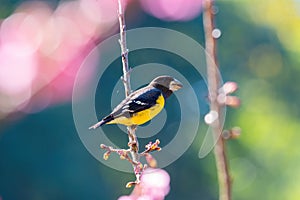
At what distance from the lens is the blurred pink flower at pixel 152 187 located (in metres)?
0.50

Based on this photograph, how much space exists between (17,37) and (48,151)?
0.93m

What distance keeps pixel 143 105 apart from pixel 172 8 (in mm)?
1272

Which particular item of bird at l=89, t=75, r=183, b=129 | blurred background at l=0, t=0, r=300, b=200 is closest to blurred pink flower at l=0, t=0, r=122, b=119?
blurred background at l=0, t=0, r=300, b=200

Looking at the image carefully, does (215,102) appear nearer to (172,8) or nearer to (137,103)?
(137,103)

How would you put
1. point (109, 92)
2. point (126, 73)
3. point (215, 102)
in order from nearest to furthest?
1. point (215, 102)
2. point (126, 73)
3. point (109, 92)

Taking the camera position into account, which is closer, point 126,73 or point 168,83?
point 126,73

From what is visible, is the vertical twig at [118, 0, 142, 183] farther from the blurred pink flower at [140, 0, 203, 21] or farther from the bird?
the blurred pink flower at [140, 0, 203, 21]

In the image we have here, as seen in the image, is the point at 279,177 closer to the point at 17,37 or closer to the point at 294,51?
the point at 294,51

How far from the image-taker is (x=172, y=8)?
186 cm

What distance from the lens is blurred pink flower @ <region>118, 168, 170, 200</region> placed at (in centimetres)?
50

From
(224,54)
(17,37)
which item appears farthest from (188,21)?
(17,37)

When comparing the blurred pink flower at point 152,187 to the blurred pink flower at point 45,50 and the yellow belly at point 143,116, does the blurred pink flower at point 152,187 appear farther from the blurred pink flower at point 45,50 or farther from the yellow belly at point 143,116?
the blurred pink flower at point 45,50

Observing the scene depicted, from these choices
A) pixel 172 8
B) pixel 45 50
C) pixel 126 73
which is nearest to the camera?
pixel 126 73

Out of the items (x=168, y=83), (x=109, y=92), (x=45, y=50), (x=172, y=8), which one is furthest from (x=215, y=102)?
(x=109, y=92)
